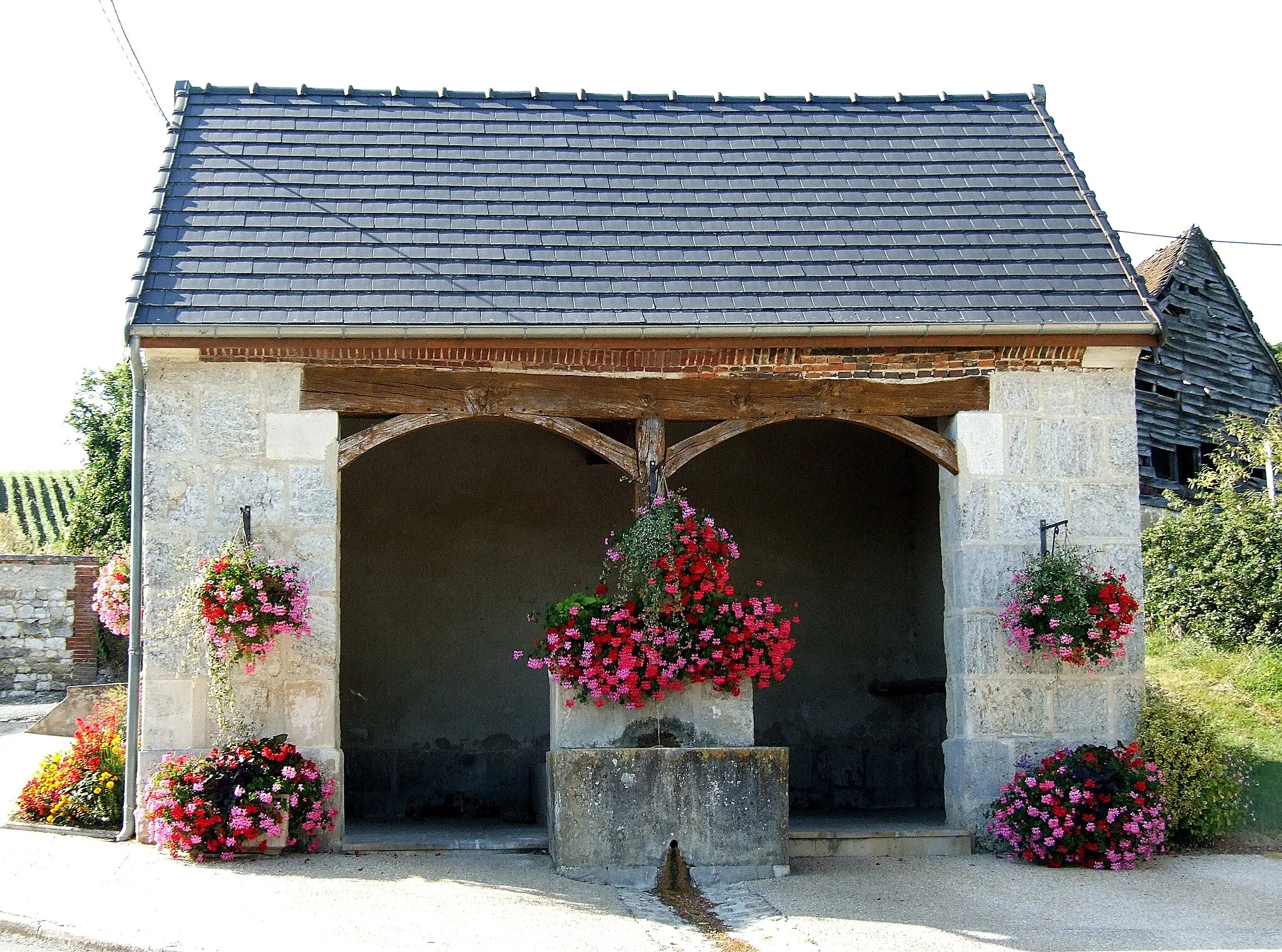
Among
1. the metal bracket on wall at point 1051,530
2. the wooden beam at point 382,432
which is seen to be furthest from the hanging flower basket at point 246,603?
the metal bracket on wall at point 1051,530

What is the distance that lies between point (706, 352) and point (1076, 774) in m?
2.93

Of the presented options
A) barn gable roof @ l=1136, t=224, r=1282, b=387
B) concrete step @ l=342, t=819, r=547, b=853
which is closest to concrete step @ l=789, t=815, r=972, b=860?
concrete step @ l=342, t=819, r=547, b=853

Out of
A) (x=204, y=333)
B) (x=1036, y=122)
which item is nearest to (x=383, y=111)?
(x=204, y=333)

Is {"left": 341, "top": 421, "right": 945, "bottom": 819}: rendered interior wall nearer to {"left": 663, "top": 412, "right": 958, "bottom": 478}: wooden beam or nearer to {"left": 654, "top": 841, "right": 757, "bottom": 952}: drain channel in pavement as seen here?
{"left": 663, "top": 412, "right": 958, "bottom": 478}: wooden beam

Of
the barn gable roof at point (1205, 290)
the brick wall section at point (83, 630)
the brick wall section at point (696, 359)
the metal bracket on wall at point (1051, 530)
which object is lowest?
the brick wall section at point (83, 630)

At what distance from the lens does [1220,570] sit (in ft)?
35.8

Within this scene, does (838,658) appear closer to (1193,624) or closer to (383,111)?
(1193,624)

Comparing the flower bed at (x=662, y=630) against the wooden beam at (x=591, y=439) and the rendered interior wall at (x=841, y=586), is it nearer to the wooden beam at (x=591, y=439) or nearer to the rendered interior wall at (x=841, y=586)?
the wooden beam at (x=591, y=439)

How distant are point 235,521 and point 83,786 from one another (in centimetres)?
187

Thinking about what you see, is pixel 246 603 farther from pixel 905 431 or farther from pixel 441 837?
pixel 905 431

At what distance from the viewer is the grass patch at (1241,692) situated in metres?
8.18

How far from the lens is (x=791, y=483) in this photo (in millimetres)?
10164

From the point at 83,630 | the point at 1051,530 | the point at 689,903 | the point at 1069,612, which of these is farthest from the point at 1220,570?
the point at 83,630

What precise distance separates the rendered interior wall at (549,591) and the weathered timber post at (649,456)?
2492 millimetres
